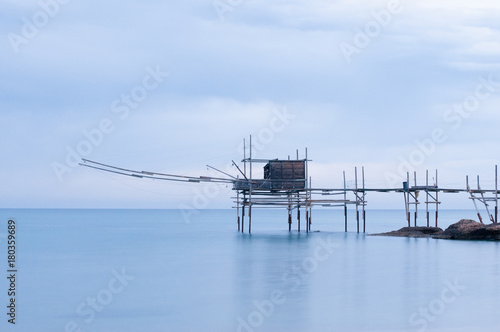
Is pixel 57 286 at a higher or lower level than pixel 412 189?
lower

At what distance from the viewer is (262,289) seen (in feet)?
74.7

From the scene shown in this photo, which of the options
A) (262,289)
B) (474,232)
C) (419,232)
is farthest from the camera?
(419,232)

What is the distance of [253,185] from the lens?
43594 millimetres

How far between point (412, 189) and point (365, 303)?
25386 millimetres

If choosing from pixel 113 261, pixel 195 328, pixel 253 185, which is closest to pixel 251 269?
pixel 113 261

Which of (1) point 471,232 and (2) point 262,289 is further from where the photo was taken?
(1) point 471,232

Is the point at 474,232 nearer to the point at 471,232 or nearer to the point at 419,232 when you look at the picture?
the point at 471,232

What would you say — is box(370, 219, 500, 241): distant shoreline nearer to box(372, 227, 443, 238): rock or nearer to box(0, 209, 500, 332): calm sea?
box(372, 227, 443, 238): rock

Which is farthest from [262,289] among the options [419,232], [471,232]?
Result: [419,232]

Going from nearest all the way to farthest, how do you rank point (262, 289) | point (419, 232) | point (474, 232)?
1. point (262, 289)
2. point (474, 232)
3. point (419, 232)

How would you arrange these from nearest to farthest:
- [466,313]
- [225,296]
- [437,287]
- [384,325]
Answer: [384,325] → [466,313] → [225,296] → [437,287]

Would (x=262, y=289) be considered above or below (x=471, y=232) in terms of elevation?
below

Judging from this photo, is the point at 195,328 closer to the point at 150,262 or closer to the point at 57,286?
the point at 57,286

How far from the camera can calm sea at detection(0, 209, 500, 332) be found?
17.5m
